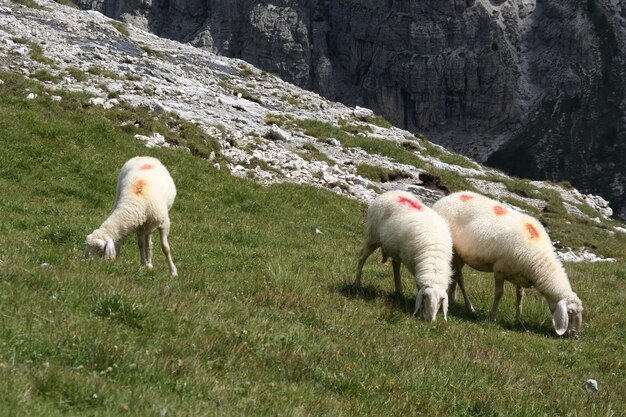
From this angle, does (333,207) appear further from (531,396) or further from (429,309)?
(531,396)

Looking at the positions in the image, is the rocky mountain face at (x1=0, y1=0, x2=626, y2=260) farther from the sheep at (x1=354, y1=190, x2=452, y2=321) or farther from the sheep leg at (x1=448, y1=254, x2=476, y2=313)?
the sheep leg at (x1=448, y1=254, x2=476, y2=313)

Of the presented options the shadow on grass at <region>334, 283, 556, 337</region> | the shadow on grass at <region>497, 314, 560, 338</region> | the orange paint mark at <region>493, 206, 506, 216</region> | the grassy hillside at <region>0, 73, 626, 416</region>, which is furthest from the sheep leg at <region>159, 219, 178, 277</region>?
the orange paint mark at <region>493, 206, 506, 216</region>

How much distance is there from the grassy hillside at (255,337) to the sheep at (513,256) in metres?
0.55

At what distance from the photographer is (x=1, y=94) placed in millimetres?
25109

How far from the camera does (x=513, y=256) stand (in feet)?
42.2

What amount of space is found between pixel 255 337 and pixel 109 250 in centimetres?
496

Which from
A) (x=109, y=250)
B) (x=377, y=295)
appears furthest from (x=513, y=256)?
(x=109, y=250)

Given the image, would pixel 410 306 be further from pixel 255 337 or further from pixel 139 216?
pixel 255 337

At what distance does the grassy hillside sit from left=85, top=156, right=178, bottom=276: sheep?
60 centimetres

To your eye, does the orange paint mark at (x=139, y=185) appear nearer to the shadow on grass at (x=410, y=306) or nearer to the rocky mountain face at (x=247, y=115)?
the shadow on grass at (x=410, y=306)

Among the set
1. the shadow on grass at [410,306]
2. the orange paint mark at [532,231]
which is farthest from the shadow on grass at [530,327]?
the orange paint mark at [532,231]

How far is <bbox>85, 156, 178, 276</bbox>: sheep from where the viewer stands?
11.5m

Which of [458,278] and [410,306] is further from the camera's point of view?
[458,278]

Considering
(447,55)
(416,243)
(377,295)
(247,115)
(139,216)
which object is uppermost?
(447,55)
